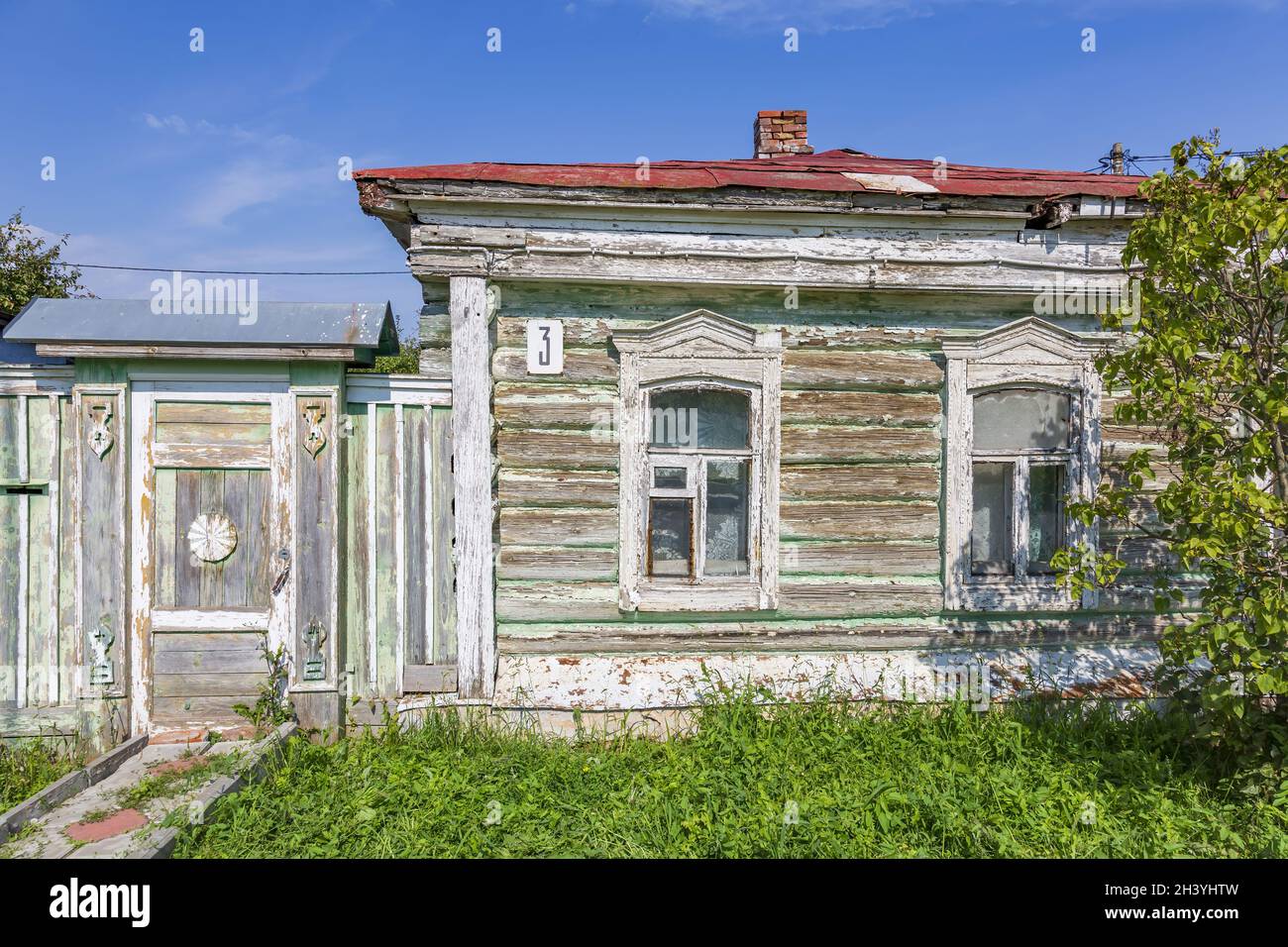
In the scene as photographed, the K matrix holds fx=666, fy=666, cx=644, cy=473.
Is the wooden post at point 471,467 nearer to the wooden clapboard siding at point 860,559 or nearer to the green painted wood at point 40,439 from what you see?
the wooden clapboard siding at point 860,559

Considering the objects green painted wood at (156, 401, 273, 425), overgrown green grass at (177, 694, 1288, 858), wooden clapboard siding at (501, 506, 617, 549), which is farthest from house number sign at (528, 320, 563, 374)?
overgrown green grass at (177, 694, 1288, 858)

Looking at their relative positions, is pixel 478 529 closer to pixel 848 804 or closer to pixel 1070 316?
pixel 848 804

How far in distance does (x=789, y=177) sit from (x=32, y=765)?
18.8ft

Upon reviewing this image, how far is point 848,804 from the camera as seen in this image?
133 inches

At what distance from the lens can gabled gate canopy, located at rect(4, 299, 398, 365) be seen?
12.7 feet

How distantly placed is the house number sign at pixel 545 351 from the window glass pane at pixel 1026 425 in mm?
2895

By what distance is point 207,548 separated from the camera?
4.02m

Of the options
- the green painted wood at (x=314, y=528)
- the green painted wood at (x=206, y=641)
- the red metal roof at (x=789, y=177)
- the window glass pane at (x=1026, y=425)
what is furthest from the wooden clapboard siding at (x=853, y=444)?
the green painted wood at (x=206, y=641)

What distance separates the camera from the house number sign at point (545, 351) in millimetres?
4230

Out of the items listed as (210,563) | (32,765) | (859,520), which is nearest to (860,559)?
(859,520)

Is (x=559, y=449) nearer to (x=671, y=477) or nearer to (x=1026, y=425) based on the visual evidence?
(x=671, y=477)

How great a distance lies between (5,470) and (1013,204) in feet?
21.1

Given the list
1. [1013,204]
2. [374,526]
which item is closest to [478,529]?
[374,526]
